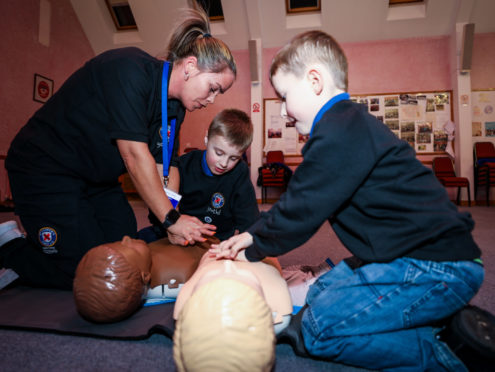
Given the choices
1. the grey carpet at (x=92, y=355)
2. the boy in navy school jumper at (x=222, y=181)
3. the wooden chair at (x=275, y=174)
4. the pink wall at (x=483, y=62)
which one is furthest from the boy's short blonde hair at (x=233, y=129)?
the pink wall at (x=483, y=62)

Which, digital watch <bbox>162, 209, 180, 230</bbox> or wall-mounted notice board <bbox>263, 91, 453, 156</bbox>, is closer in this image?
digital watch <bbox>162, 209, 180, 230</bbox>

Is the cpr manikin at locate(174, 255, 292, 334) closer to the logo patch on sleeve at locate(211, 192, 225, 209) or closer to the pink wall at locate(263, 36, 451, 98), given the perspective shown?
the logo patch on sleeve at locate(211, 192, 225, 209)

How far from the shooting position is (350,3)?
5.68 meters

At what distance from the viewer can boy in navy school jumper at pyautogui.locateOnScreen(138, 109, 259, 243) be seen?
5.59ft

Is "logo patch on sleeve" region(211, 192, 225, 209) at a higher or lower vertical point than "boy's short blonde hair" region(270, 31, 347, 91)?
lower

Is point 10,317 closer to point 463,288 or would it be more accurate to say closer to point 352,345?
point 352,345

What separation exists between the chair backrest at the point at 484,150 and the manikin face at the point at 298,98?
6.16 metres

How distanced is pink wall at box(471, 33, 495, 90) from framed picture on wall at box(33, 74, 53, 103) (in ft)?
27.1

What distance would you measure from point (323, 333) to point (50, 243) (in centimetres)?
123

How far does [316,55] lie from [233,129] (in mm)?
794

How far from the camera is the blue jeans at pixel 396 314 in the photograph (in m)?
0.82

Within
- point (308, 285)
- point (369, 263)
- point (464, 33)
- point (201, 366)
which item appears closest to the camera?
point (201, 366)

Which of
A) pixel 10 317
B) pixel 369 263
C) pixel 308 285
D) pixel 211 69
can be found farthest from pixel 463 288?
pixel 10 317

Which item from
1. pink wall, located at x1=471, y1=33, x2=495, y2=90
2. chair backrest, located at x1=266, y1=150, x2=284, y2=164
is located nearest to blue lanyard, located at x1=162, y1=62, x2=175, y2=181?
chair backrest, located at x1=266, y1=150, x2=284, y2=164
